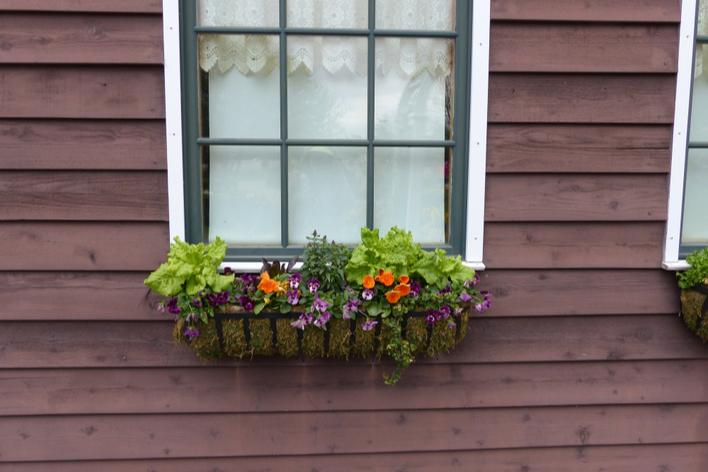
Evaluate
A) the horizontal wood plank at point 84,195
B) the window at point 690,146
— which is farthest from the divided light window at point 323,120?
the window at point 690,146

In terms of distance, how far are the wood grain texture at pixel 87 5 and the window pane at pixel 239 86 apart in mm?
188

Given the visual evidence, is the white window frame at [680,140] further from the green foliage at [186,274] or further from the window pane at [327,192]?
the green foliage at [186,274]

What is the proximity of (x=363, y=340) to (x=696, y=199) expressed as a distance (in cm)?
139

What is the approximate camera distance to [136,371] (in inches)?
65.3

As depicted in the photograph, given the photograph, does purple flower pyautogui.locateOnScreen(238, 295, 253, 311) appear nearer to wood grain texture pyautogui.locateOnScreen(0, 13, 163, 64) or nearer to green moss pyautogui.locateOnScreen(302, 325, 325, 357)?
green moss pyautogui.locateOnScreen(302, 325, 325, 357)

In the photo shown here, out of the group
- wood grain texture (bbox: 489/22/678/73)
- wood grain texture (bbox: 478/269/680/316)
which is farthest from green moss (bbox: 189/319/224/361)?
wood grain texture (bbox: 489/22/678/73)

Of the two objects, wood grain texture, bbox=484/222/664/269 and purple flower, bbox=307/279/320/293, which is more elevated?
wood grain texture, bbox=484/222/664/269

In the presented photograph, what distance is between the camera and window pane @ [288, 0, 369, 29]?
162 cm

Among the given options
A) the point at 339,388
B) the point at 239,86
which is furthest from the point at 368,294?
the point at 239,86

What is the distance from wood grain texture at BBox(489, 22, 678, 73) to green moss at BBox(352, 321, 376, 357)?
1.00 metres

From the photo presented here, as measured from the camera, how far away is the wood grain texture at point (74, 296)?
160 centimetres

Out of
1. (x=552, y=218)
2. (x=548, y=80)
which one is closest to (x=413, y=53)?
(x=548, y=80)

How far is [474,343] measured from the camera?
1.70 meters

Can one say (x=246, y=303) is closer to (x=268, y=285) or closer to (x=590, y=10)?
(x=268, y=285)
